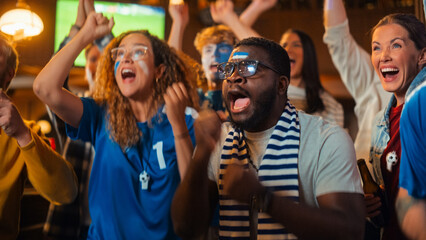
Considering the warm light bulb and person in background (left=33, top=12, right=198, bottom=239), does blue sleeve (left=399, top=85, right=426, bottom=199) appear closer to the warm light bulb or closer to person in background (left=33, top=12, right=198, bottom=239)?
person in background (left=33, top=12, right=198, bottom=239)

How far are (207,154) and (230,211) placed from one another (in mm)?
333

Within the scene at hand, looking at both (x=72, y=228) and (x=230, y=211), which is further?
(x=72, y=228)

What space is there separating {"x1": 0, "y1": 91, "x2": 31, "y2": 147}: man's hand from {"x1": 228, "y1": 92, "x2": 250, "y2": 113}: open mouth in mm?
948

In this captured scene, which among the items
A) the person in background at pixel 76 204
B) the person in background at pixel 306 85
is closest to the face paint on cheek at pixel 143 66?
the person in background at pixel 76 204

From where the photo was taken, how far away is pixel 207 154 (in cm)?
167

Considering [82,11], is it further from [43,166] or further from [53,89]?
[43,166]

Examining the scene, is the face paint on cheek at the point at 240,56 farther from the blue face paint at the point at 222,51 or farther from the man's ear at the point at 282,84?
the blue face paint at the point at 222,51

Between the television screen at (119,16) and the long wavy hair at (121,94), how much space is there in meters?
1.29

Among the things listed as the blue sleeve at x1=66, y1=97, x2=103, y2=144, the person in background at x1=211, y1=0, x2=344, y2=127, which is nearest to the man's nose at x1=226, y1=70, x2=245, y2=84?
the blue sleeve at x1=66, y1=97, x2=103, y2=144

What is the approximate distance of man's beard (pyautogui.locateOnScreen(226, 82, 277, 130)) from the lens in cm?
186

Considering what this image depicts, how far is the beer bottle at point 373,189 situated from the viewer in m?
1.99

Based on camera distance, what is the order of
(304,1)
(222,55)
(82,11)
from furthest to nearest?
(304,1) → (222,55) → (82,11)

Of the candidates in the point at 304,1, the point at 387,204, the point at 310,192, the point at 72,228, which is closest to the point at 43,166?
the point at 72,228

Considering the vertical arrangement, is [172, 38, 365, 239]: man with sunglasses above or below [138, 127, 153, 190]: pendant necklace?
above
